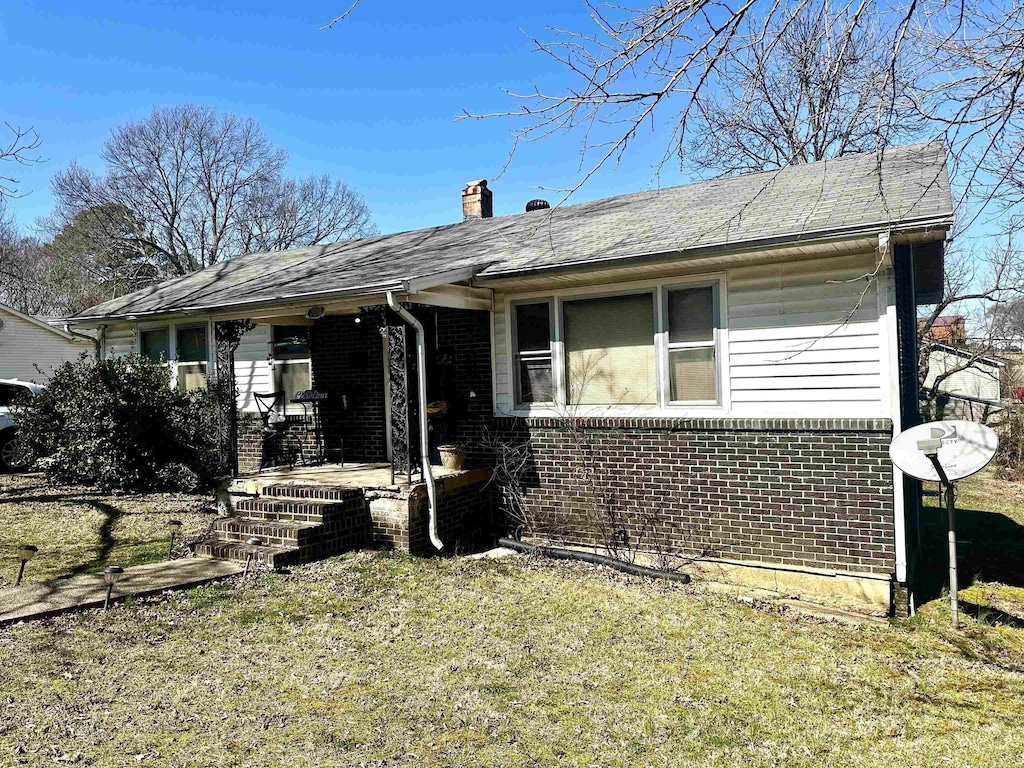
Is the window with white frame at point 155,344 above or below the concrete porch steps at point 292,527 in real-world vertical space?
above

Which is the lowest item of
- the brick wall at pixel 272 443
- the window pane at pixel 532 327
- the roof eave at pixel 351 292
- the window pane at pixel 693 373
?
the brick wall at pixel 272 443

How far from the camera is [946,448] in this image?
19.3ft

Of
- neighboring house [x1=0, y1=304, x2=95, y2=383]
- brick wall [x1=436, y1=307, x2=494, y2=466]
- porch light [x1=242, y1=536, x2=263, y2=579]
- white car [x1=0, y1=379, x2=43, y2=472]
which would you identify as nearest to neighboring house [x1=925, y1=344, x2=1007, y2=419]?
brick wall [x1=436, y1=307, x2=494, y2=466]

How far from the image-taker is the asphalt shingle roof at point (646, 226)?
257 inches

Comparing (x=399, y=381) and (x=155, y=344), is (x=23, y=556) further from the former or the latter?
(x=155, y=344)

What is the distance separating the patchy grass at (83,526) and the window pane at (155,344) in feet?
8.31

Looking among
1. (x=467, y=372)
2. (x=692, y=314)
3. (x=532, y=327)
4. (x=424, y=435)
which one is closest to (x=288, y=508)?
(x=424, y=435)

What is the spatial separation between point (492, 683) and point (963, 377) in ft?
93.6

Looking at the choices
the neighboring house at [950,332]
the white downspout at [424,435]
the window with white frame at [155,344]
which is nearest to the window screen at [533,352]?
the white downspout at [424,435]

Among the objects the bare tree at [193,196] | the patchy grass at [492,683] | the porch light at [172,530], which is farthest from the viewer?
the bare tree at [193,196]

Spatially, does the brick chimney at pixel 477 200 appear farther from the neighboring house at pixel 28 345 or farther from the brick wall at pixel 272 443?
the neighboring house at pixel 28 345

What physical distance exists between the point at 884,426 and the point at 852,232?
1.76 metres

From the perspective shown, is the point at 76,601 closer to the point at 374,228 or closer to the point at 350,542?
the point at 350,542

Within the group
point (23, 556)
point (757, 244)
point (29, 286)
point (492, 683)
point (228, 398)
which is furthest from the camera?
point (29, 286)
